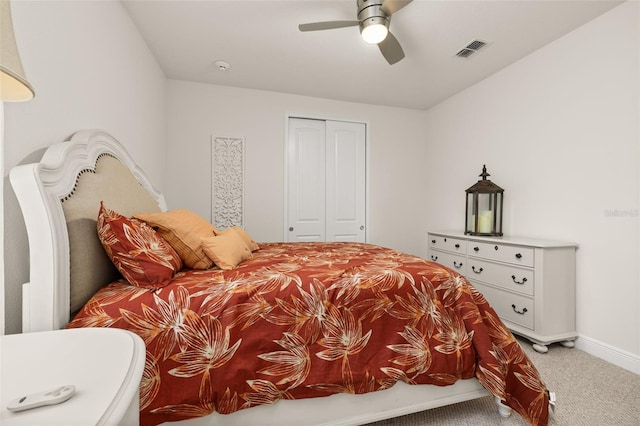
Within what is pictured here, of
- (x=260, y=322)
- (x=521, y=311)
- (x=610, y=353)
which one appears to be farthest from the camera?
(x=521, y=311)

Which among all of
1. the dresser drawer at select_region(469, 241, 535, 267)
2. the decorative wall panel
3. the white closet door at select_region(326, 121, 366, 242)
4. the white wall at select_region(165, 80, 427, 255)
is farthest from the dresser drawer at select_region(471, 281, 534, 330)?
the decorative wall panel

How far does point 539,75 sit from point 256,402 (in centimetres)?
335

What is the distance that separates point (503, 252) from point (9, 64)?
298cm

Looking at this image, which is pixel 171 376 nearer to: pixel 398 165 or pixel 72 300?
pixel 72 300

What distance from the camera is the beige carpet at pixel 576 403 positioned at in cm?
144

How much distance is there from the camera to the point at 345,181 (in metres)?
3.91

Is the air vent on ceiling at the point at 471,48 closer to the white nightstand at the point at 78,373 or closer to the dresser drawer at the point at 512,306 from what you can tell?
the dresser drawer at the point at 512,306

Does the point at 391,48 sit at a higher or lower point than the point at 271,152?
higher

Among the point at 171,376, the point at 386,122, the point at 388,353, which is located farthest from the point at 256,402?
the point at 386,122

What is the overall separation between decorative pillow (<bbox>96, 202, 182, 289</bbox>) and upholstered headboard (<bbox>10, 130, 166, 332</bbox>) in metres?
0.08

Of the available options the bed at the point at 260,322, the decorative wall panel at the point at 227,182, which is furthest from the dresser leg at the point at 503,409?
the decorative wall panel at the point at 227,182

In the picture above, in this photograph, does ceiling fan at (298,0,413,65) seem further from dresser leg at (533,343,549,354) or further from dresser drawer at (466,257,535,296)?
dresser leg at (533,343,549,354)

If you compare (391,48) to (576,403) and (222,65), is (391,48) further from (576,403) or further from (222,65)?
(576,403)

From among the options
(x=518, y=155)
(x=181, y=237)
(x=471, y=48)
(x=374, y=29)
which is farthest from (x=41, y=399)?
(x=518, y=155)
